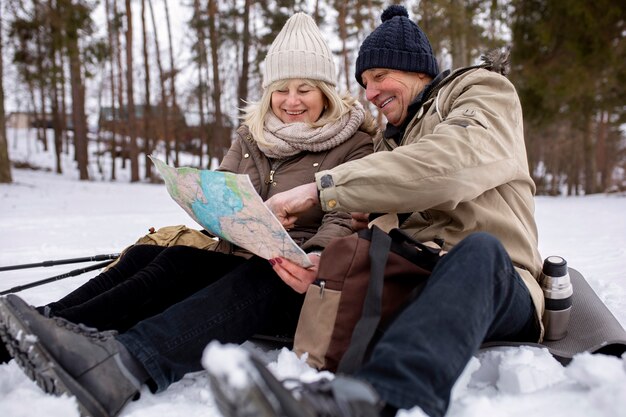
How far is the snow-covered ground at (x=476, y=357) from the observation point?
1.40 meters

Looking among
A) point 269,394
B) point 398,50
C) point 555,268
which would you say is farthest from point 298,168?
point 269,394

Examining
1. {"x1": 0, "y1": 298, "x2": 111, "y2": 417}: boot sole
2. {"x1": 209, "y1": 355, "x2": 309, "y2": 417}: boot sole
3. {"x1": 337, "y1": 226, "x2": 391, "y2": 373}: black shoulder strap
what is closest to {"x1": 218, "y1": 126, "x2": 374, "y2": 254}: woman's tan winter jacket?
{"x1": 337, "y1": 226, "x2": 391, "y2": 373}: black shoulder strap

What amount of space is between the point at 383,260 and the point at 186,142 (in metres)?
30.8

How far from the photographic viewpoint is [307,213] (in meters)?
2.40

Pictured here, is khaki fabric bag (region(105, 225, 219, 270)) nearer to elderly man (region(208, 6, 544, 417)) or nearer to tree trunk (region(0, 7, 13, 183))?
elderly man (region(208, 6, 544, 417))

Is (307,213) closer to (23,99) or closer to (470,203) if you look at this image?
(470,203)

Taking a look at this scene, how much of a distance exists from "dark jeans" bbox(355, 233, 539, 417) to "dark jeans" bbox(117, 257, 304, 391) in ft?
2.30

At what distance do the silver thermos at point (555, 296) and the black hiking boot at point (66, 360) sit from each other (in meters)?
1.47

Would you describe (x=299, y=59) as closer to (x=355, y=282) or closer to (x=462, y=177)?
(x=462, y=177)

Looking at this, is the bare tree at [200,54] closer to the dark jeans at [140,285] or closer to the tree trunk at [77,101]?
the tree trunk at [77,101]

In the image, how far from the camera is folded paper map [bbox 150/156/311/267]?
1.65 metres

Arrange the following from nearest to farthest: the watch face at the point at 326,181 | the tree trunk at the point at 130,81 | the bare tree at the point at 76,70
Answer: the watch face at the point at 326,181
the bare tree at the point at 76,70
the tree trunk at the point at 130,81

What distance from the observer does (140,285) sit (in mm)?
2072

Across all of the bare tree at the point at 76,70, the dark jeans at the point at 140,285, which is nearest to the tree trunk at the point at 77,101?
the bare tree at the point at 76,70
